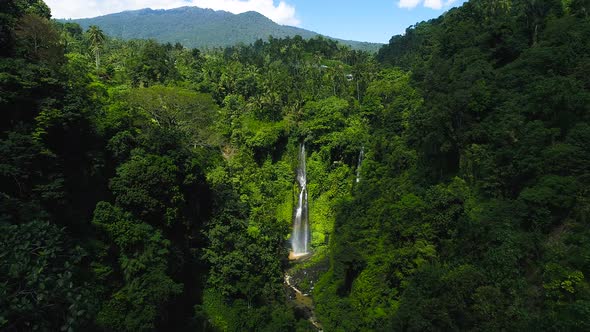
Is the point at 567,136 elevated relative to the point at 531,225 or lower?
elevated

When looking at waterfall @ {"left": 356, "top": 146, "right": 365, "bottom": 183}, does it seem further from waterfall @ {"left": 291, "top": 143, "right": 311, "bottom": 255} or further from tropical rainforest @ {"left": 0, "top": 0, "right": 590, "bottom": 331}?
waterfall @ {"left": 291, "top": 143, "right": 311, "bottom": 255}

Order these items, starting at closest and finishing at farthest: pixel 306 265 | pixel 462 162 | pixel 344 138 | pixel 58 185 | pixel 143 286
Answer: pixel 58 185
pixel 143 286
pixel 462 162
pixel 306 265
pixel 344 138

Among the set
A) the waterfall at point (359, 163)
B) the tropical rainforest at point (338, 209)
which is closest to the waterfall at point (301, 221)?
the tropical rainforest at point (338, 209)

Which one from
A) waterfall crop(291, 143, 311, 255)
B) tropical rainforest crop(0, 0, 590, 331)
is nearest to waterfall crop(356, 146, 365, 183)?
tropical rainforest crop(0, 0, 590, 331)

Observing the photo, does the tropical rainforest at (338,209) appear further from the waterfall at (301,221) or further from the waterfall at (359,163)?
the waterfall at (359,163)

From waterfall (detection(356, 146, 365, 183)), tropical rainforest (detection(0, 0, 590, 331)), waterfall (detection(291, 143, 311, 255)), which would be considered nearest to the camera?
tropical rainforest (detection(0, 0, 590, 331))

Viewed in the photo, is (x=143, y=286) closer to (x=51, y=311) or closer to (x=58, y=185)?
(x=58, y=185)

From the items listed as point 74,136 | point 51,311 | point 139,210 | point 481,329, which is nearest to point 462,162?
point 481,329
